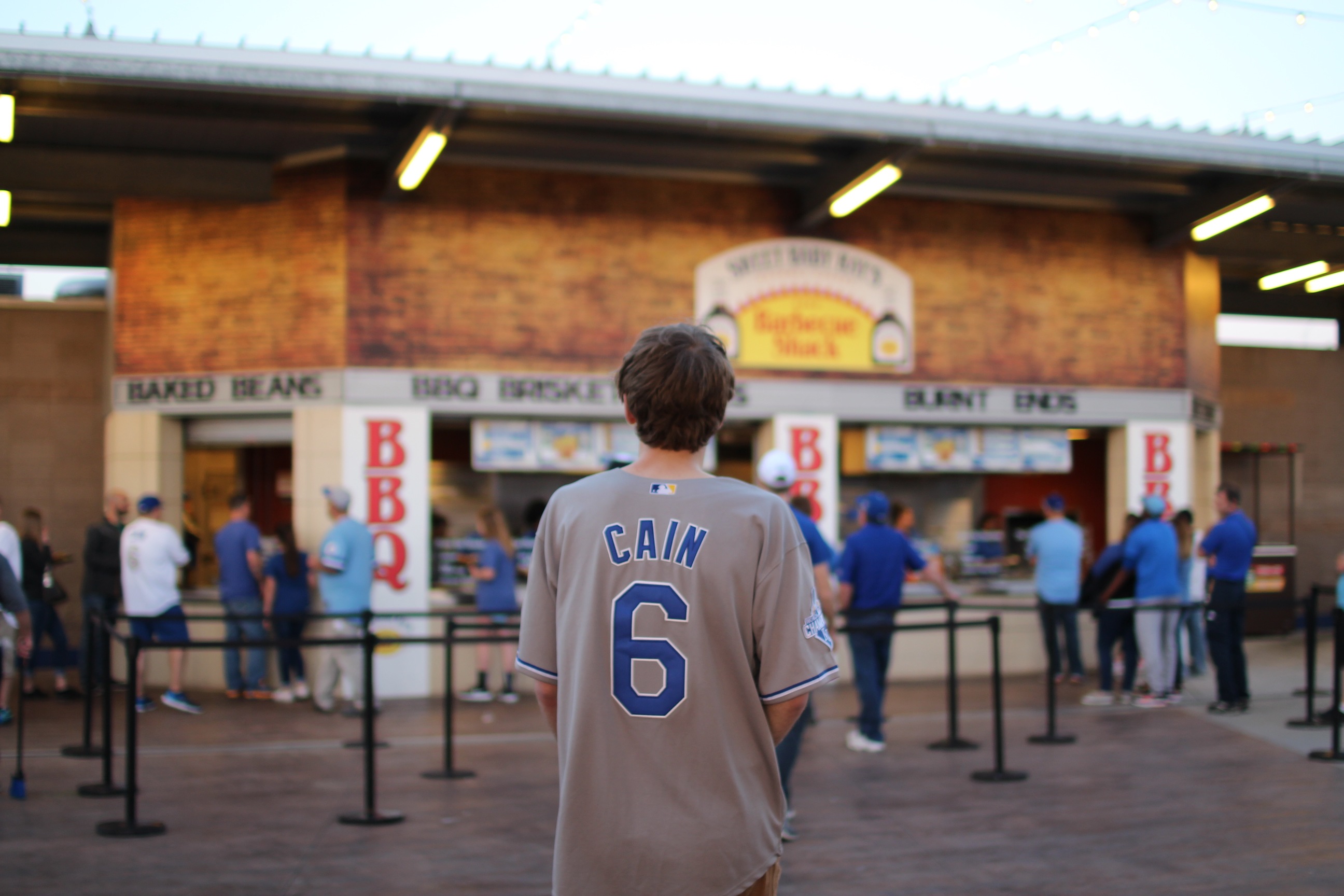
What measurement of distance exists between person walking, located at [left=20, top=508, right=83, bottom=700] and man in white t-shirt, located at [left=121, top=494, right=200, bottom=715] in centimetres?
98

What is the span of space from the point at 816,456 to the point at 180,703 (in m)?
6.47

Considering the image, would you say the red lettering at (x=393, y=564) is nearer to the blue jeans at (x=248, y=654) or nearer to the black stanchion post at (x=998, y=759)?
the blue jeans at (x=248, y=654)

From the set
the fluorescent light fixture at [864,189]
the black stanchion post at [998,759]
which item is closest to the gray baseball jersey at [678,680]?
the black stanchion post at [998,759]

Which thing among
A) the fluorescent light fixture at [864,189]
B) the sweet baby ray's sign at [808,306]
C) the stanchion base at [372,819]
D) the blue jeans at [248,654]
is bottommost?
the stanchion base at [372,819]

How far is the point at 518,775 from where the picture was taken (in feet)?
24.8

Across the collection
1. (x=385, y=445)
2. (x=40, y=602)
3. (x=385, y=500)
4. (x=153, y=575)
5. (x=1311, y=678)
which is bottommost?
(x=1311, y=678)

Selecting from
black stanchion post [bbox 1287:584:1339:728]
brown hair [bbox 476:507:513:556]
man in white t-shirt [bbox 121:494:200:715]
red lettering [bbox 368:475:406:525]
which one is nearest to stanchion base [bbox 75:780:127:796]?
man in white t-shirt [bbox 121:494:200:715]

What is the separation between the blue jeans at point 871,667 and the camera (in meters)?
8.22

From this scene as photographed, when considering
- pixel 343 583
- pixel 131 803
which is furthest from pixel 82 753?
pixel 343 583

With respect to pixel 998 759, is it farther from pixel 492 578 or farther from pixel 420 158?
pixel 420 158

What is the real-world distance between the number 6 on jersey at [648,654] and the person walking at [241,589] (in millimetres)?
8662

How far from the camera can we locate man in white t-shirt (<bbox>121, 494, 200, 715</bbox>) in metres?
9.88

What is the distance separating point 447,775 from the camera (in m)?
7.52

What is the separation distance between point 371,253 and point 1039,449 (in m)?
7.43
